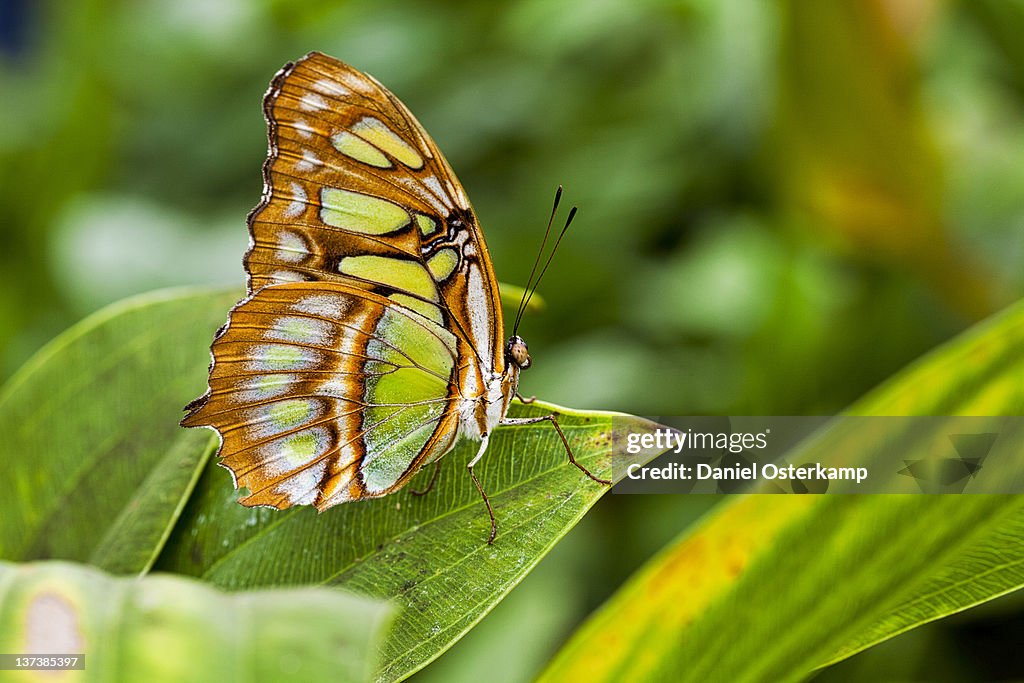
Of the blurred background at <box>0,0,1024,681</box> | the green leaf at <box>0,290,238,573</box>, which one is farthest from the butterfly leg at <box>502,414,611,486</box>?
the blurred background at <box>0,0,1024,681</box>

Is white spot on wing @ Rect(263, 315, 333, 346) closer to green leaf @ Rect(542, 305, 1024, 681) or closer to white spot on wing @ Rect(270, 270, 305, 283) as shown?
white spot on wing @ Rect(270, 270, 305, 283)

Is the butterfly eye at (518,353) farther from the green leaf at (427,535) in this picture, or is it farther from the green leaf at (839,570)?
the green leaf at (839,570)

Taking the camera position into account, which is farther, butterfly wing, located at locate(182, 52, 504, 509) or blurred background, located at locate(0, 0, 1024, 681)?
blurred background, located at locate(0, 0, 1024, 681)

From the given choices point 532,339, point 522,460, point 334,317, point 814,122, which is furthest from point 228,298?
point 814,122

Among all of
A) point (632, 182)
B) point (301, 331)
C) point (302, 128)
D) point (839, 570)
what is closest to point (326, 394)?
point (301, 331)

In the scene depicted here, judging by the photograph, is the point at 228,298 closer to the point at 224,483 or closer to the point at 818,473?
the point at 224,483

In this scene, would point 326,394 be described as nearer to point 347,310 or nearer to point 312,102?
point 347,310

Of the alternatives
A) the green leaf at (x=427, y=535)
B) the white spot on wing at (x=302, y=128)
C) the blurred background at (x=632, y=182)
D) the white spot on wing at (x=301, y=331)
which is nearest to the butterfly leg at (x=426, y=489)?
the green leaf at (x=427, y=535)
